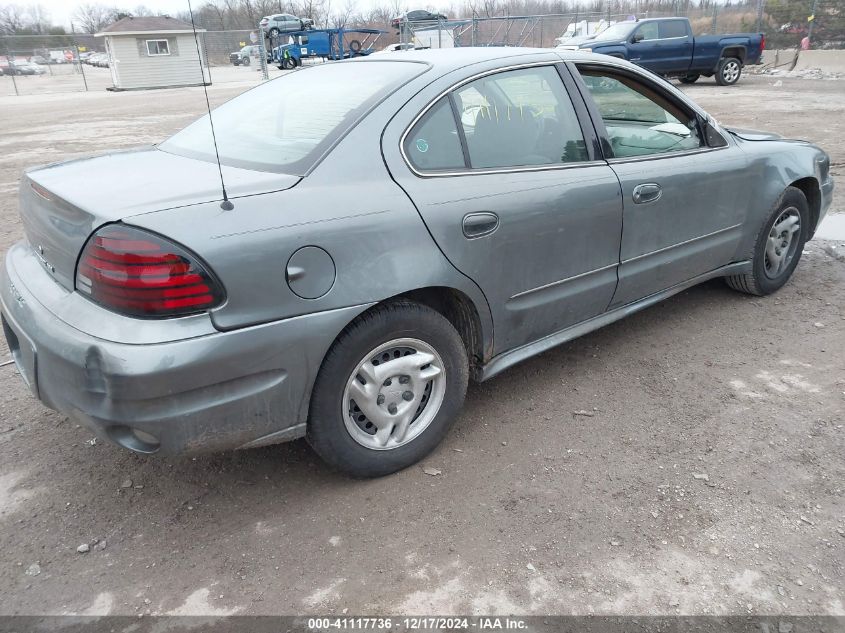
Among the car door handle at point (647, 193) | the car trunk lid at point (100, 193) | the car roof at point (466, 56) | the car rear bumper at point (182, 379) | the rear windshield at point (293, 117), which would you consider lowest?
the car rear bumper at point (182, 379)

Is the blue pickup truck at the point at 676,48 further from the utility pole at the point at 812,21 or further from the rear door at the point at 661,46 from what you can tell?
the utility pole at the point at 812,21

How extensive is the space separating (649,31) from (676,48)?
1.03m

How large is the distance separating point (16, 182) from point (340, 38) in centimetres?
2758

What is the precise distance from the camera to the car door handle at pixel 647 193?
3.41 metres

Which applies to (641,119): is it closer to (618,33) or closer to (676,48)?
(618,33)

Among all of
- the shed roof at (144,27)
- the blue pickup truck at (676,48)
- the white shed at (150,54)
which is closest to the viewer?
the blue pickup truck at (676,48)

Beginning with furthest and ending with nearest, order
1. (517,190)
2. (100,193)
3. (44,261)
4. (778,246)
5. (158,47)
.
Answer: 1. (158,47)
2. (778,246)
3. (517,190)
4. (44,261)
5. (100,193)

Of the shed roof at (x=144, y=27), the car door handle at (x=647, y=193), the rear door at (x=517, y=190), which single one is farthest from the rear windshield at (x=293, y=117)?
the shed roof at (x=144, y=27)

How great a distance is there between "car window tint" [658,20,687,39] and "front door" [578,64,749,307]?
1685cm

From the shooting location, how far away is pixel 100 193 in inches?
94.9

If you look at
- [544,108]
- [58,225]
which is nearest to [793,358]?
[544,108]

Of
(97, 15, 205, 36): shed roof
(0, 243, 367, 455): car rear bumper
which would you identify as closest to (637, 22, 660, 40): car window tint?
(0, 243, 367, 455): car rear bumper

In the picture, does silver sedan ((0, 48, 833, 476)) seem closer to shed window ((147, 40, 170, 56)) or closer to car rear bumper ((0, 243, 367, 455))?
car rear bumper ((0, 243, 367, 455))

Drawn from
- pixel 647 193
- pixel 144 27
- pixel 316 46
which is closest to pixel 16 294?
pixel 647 193
